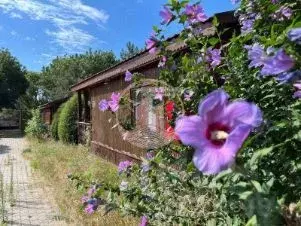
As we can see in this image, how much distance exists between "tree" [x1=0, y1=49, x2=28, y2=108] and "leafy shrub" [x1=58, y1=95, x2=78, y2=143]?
2740 cm

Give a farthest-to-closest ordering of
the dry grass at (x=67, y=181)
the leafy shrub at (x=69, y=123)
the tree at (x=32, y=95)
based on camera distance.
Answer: the tree at (x=32, y=95)
the leafy shrub at (x=69, y=123)
the dry grass at (x=67, y=181)

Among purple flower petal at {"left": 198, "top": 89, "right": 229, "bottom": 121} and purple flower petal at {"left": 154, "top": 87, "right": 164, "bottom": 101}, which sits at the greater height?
purple flower petal at {"left": 154, "top": 87, "right": 164, "bottom": 101}

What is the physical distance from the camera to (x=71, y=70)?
55125mm

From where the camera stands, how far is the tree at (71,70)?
53.9m

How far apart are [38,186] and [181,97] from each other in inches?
336

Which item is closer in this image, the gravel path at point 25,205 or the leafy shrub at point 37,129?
the gravel path at point 25,205

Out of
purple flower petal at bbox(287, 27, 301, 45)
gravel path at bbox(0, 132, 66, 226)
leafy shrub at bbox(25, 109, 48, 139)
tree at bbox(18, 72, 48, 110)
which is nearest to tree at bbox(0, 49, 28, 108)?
tree at bbox(18, 72, 48, 110)

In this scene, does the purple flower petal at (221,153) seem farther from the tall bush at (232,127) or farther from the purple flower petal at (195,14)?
the purple flower petal at (195,14)

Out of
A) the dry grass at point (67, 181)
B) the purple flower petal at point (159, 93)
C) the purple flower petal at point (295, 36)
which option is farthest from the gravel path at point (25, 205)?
the purple flower petal at point (295, 36)

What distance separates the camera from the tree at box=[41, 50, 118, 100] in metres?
53.9

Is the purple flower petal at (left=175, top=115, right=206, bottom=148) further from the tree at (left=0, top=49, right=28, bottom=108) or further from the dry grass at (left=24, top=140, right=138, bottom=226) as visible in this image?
the tree at (left=0, top=49, right=28, bottom=108)

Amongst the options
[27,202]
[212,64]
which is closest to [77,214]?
[27,202]

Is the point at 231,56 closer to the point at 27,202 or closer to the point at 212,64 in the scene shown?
the point at 212,64

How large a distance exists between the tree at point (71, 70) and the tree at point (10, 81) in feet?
15.3
